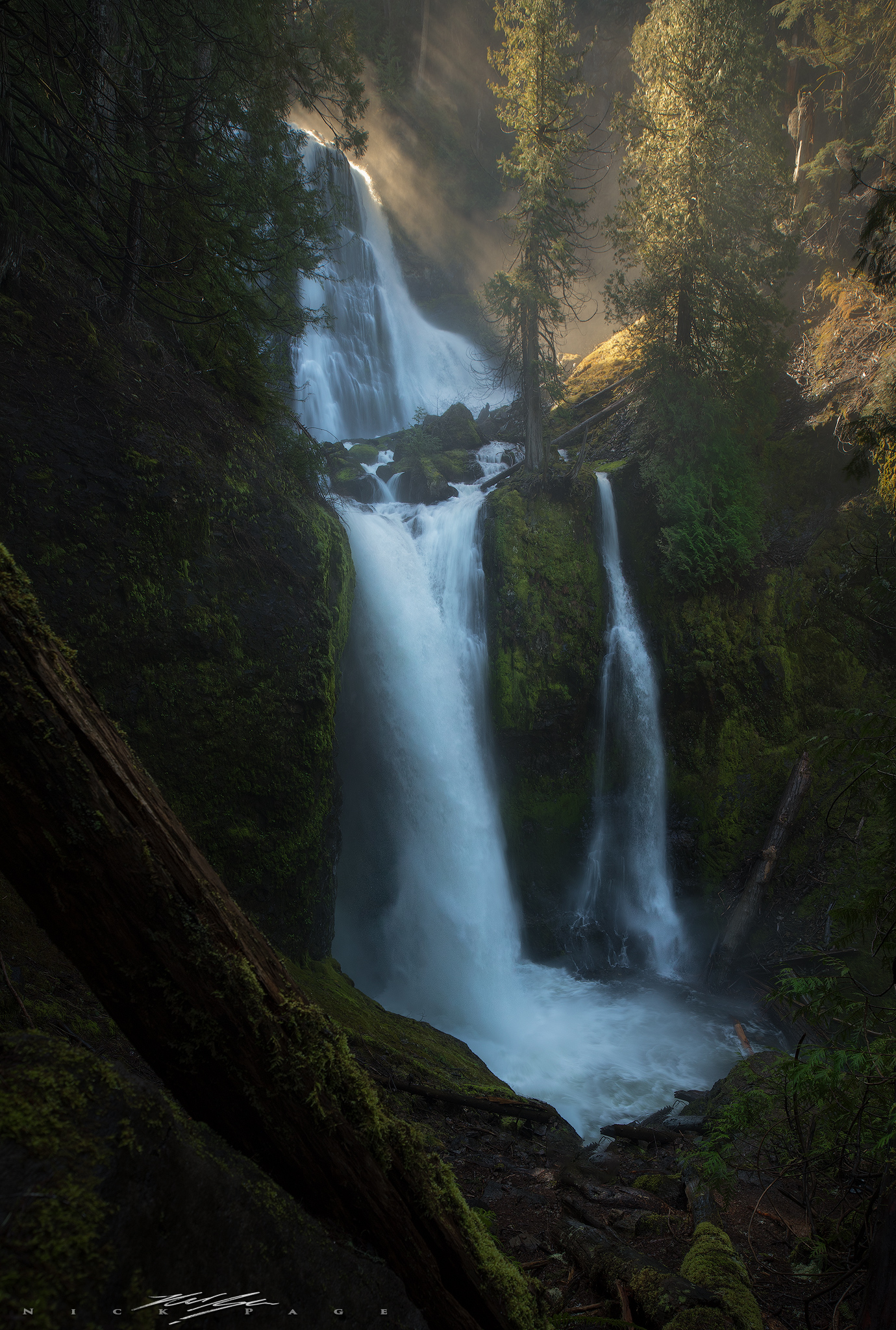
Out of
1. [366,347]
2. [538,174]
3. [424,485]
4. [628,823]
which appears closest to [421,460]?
[424,485]

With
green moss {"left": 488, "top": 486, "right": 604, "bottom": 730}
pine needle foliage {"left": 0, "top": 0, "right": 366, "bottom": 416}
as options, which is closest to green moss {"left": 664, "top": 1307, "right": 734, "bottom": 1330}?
pine needle foliage {"left": 0, "top": 0, "right": 366, "bottom": 416}

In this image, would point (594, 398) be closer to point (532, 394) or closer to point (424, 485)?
point (532, 394)

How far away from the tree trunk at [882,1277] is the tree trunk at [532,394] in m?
13.8

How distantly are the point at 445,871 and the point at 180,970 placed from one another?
9750 millimetres

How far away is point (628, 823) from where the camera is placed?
39.1ft

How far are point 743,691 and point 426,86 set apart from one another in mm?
41277

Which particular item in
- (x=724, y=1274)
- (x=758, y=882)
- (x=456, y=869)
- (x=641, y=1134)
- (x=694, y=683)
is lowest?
(x=724, y=1274)

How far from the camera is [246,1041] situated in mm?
1410

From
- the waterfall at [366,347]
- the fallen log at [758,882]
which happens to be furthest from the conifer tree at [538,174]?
the fallen log at [758,882]

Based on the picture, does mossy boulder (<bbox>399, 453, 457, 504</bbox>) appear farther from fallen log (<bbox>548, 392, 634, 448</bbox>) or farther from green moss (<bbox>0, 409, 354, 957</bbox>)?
green moss (<bbox>0, 409, 354, 957</bbox>)

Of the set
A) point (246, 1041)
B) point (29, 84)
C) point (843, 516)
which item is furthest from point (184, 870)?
point (843, 516)

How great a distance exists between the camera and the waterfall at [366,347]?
870 inches

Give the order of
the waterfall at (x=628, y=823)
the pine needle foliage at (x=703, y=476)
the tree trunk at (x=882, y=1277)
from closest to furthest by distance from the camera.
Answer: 1. the tree trunk at (x=882, y=1277)
2. the waterfall at (x=628, y=823)
3. the pine needle foliage at (x=703, y=476)

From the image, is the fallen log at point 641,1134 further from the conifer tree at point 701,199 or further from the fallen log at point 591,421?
the fallen log at point 591,421
